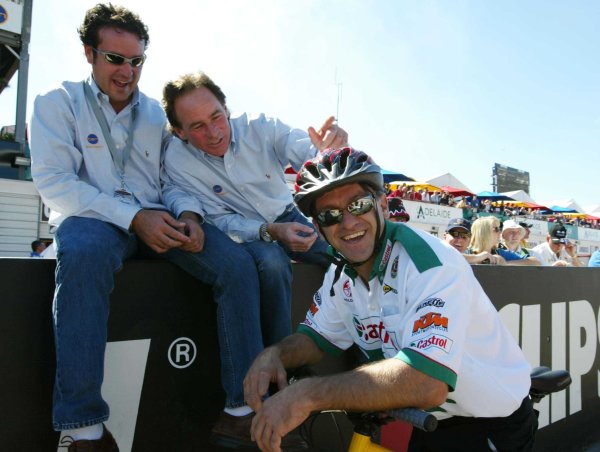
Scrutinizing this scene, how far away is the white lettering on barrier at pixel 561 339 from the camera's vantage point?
3.75 metres

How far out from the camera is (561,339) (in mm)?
4129

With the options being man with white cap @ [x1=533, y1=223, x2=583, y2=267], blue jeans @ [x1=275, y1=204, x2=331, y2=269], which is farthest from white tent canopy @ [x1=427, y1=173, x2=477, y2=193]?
blue jeans @ [x1=275, y1=204, x2=331, y2=269]

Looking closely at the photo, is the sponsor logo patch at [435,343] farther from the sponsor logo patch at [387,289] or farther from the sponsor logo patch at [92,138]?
the sponsor logo patch at [92,138]

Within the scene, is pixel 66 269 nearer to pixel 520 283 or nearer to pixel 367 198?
pixel 367 198

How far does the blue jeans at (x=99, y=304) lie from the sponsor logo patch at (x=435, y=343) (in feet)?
2.80

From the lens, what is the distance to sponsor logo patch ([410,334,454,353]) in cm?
145

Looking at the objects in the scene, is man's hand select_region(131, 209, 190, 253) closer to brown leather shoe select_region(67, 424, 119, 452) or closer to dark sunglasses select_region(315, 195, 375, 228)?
dark sunglasses select_region(315, 195, 375, 228)

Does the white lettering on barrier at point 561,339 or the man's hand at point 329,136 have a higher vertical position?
the man's hand at point 329,136

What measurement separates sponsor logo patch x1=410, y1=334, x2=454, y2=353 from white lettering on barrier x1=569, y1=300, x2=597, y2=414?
3390 mm

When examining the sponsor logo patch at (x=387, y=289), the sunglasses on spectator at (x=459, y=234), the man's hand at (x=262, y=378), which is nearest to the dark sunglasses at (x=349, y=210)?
the sponsor logo patch at (x=387, y=289)

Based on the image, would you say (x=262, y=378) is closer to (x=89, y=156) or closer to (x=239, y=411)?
(x=239, y=411)

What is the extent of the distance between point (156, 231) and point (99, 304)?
0.41 meters

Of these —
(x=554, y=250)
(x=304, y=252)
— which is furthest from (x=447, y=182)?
(x=304, y=252)

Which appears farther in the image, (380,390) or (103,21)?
(103,21)
